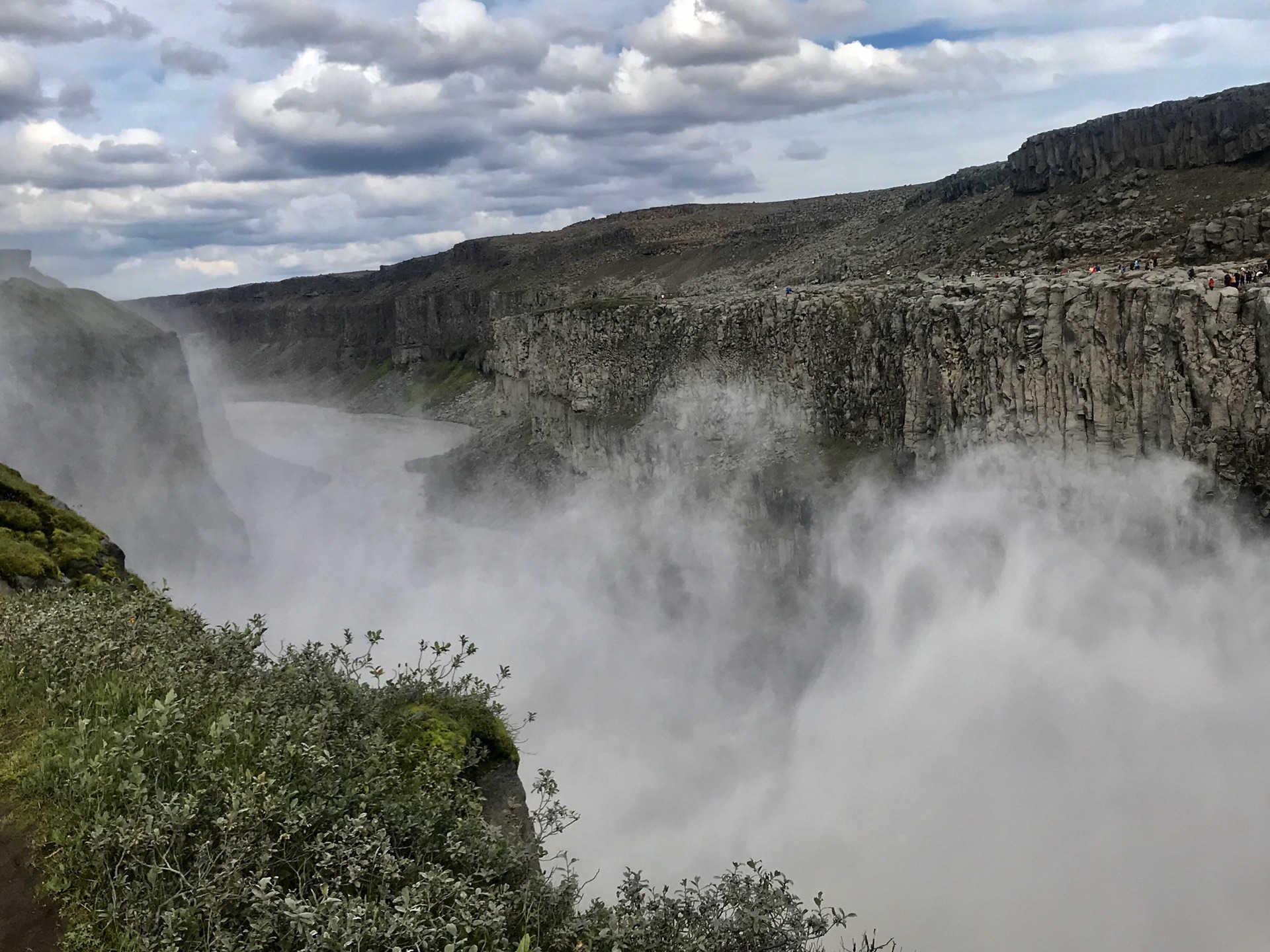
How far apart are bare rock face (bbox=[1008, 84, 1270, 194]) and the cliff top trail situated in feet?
0.29

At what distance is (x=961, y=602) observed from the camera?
3897 centimetres

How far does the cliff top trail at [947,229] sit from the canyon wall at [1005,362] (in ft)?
29.7

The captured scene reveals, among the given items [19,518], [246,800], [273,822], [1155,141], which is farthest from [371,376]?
[246,800]

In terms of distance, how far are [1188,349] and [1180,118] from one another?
3155cm

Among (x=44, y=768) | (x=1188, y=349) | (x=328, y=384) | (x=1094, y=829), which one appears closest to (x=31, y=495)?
(x=44, y=768)

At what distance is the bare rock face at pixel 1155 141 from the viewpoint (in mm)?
50156

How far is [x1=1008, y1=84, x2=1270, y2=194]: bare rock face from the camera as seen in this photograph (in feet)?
165

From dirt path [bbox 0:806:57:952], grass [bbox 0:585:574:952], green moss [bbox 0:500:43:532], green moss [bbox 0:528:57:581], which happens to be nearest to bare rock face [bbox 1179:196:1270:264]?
grass [bbox 0:585:574:952]

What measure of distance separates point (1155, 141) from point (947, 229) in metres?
15.6

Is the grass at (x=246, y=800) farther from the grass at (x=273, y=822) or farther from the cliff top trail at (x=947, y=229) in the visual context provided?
the cliff top trail at (x=947, y=229)

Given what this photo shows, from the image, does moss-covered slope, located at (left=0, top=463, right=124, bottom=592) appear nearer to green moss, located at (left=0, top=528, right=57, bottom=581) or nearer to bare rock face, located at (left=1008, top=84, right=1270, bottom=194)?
green moss, located at (left=0, top=528, right=57, bottom=581)

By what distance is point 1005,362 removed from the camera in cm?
3684

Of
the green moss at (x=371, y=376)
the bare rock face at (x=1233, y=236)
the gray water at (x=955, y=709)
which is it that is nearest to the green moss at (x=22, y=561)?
the gray water at (x=955, y=709)

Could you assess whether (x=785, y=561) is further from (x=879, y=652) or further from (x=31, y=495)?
(x=31, y=495)
